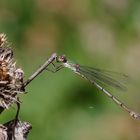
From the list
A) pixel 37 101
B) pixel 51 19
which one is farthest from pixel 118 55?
pixel 37 101

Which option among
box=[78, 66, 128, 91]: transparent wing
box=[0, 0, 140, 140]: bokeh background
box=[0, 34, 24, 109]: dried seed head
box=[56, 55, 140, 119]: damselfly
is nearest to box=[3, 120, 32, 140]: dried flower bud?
box=[0, 34, 24, 109]: dried seed head

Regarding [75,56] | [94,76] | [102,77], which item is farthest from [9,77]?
[75,56]

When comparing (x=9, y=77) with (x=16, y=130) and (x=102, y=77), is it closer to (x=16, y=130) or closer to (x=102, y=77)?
(x=16, y=130)

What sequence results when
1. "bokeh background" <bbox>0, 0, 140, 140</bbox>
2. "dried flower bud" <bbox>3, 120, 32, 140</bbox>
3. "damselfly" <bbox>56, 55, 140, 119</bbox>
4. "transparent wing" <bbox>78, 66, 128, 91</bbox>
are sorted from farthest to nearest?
"bokeh background" <bbox>0, 0, 140, 140</bbox> → "transparent wing" <bbox>78, 66, 128, 91</bbox> → "damselfly" <bbox>56, 55, 140, 119</bbox> → "dried flower bud" <bbox>3, 120, 32, 140</bbox>

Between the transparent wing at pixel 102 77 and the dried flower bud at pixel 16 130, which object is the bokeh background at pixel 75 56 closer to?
the transparent wing at pixel 102 77

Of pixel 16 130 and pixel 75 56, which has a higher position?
pixel 75 56

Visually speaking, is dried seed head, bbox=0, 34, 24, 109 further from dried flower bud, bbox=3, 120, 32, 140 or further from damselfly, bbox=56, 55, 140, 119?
damselfly, bbox=56, 55, 140, 119
